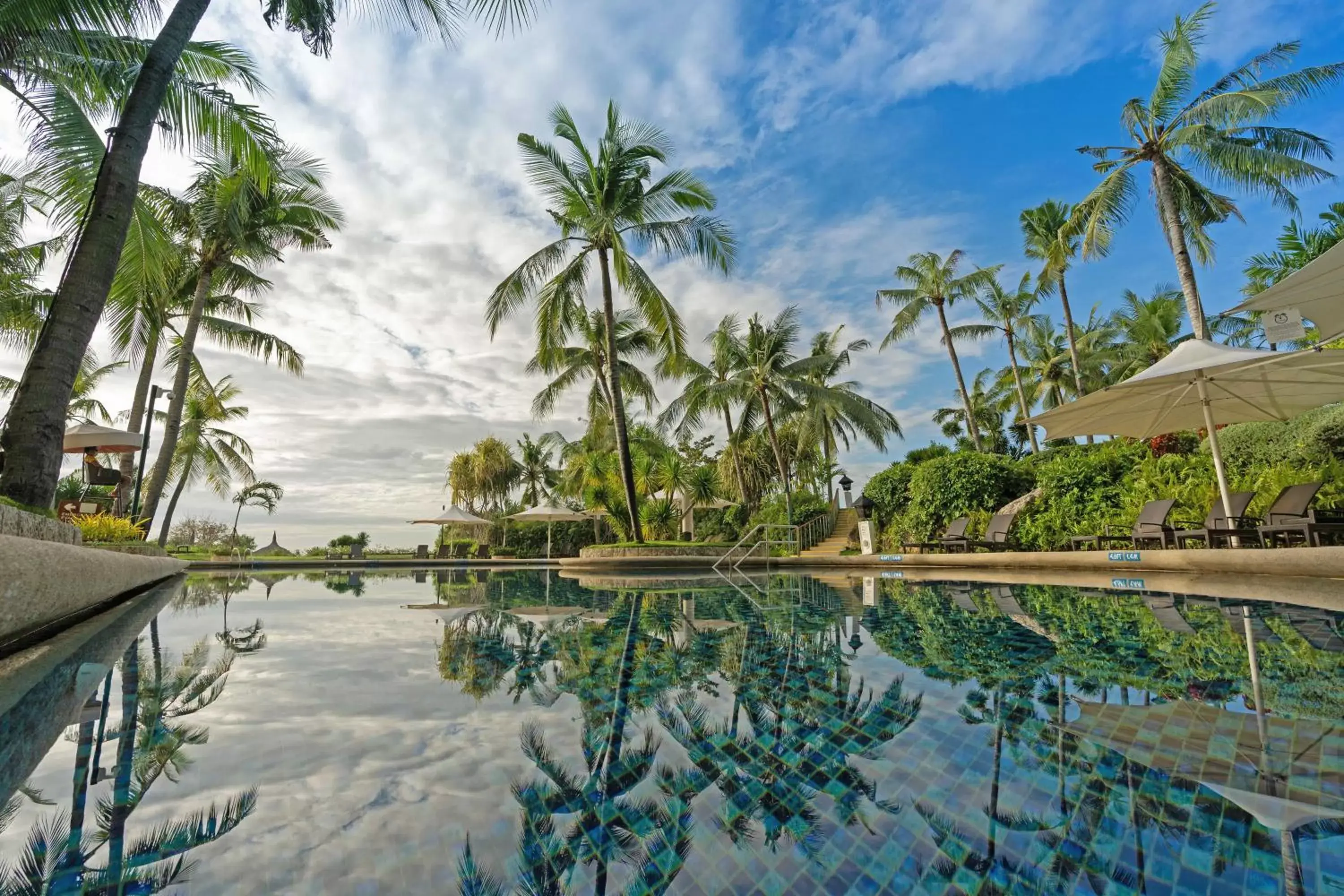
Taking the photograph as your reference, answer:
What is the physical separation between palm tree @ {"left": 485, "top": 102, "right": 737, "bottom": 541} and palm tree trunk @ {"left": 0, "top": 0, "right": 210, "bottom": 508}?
962 centimetres

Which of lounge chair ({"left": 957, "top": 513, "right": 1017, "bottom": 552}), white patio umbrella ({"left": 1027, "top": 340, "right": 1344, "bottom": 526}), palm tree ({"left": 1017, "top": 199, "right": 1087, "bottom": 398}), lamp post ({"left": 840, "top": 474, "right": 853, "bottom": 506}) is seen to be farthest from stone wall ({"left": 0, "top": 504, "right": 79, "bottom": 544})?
palm tree ({"left": 1017, "top": 199, "right": 1087, "bottom": 398})

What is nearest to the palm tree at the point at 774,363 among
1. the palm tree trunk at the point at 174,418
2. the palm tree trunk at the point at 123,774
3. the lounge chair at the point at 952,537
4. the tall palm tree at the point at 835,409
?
the tall palm tree at the point at 835,409

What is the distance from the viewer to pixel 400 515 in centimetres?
2706

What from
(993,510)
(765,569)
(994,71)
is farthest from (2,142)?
(993,510)

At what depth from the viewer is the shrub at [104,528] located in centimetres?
950

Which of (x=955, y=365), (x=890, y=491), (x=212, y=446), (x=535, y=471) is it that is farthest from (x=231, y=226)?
(x=955, y=365)

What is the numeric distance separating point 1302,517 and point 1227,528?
1.16 meters

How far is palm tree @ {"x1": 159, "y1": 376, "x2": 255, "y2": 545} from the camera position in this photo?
2267 centimetres

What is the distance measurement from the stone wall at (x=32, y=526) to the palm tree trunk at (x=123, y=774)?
1038 mm

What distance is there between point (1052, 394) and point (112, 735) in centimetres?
3759

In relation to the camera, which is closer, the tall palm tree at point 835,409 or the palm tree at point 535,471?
the tall palm tree at point 835,409

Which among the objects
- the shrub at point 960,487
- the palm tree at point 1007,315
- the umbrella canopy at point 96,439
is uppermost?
the palm tree at point 1007,315

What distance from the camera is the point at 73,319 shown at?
183 inches

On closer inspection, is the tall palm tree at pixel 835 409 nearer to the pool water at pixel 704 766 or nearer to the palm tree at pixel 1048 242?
the palm tree at pixel 1048 242
